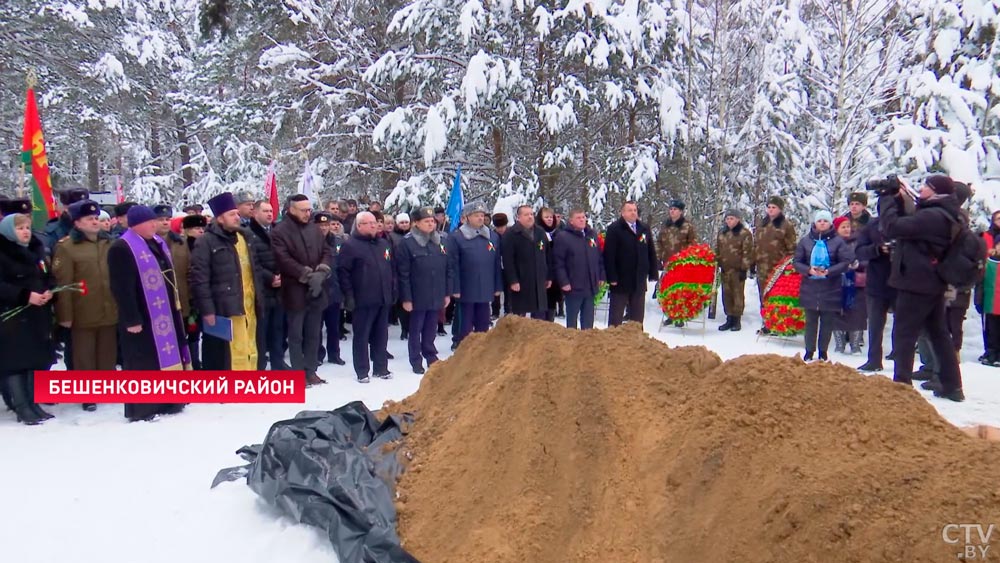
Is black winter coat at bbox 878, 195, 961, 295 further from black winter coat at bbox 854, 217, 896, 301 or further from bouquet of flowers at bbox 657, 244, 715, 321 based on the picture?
bouquet of flowers at bbox 657, 244, 715, 321

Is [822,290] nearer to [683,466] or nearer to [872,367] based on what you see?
[872,367]

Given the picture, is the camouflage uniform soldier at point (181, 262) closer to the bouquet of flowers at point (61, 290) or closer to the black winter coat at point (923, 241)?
the bouquet of flowers at point (61, 290)

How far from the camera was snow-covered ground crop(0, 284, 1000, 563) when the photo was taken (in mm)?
3568

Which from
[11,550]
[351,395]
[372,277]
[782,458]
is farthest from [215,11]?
[782,458]

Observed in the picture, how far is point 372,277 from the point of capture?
281 inches

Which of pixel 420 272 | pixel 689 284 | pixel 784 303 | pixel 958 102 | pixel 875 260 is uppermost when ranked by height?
pixel 958 102

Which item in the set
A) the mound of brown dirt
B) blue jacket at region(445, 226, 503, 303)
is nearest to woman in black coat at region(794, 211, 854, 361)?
blue jacket at region(445, 226, 503, 303)

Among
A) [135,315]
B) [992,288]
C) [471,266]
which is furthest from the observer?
[992,288]

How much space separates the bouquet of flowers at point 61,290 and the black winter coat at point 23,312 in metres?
0.02

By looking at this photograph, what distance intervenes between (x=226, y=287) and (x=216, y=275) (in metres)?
0.14

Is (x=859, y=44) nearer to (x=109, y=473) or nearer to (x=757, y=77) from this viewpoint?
(x=757, y=77)

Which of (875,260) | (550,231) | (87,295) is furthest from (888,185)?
(87,295)

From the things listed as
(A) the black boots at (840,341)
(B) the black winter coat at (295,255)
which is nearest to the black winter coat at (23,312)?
(B) the black winter coat at (295,255)

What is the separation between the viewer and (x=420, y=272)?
753cm
